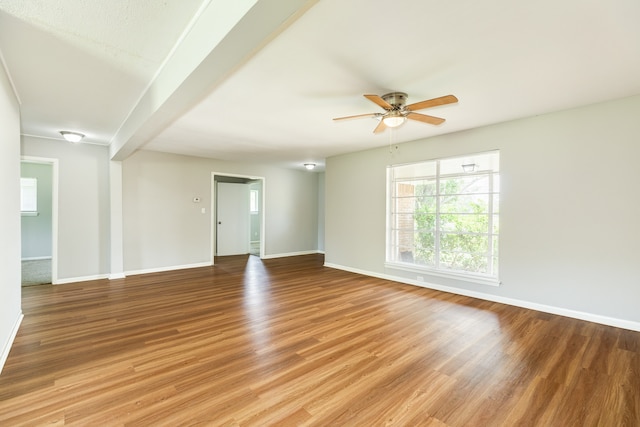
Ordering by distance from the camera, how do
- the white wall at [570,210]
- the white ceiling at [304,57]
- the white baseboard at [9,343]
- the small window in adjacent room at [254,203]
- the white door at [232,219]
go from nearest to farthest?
1. the white ceiling at [304,57]
2. the white baseboard at [9,343]
3. the white wall at [570,210]
4. the white door at [232,219]
5. the small window in adjacent room at [254,203]

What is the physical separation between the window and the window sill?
0.05 ft

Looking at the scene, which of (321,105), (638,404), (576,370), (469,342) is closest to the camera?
(638,404)

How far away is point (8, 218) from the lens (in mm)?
2570

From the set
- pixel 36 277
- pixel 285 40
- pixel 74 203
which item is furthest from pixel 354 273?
pixel 36 277

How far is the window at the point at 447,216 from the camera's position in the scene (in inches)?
167

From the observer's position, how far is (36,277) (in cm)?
536

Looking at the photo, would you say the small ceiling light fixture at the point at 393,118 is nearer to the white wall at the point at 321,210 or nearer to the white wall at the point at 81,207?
the white wall at the point at 81,207

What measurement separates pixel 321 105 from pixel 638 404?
354 cm

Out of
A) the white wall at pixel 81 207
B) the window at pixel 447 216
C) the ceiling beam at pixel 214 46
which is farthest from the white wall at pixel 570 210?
the white wall at pixel 81 207

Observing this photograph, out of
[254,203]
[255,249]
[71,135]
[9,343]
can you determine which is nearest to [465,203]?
[9,343]

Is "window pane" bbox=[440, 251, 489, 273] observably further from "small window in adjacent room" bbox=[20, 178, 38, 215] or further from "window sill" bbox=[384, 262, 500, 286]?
"small window in adjacent room" bbox=[20, 178, 38, 215]

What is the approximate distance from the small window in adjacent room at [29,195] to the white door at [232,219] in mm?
4490

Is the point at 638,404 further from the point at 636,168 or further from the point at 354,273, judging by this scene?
the point at 354,273

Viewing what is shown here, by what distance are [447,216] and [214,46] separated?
421 cm
